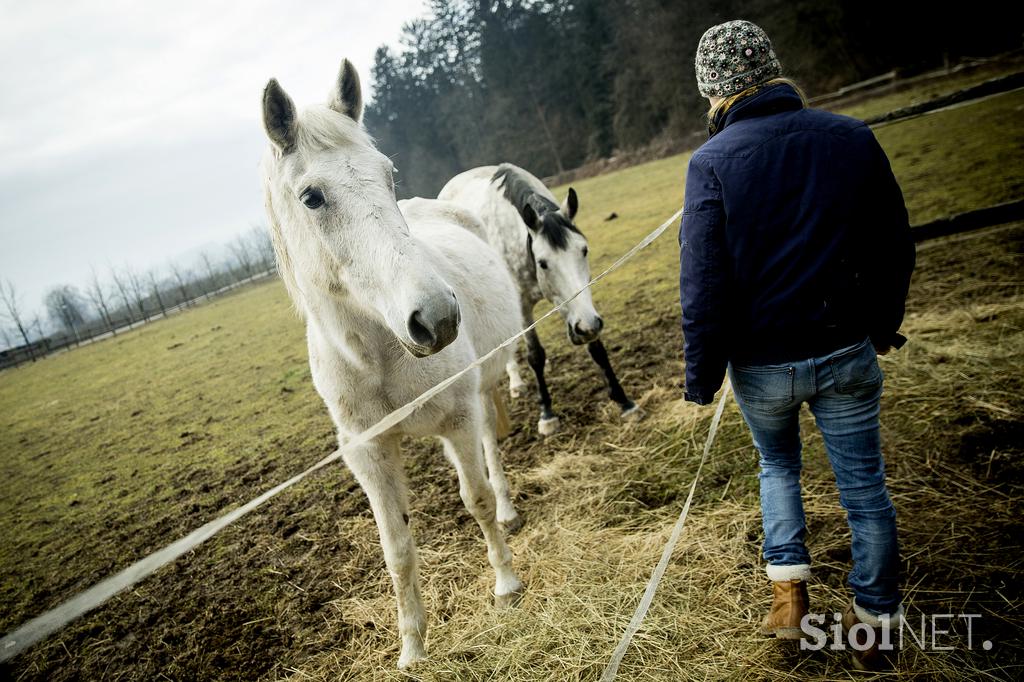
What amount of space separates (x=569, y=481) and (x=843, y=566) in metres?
1.82

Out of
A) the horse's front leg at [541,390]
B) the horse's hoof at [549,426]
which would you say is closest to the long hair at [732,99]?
the horse's front leg at [541,390]

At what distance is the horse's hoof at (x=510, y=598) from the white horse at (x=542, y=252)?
178 cm

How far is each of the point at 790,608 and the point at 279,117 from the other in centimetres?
281

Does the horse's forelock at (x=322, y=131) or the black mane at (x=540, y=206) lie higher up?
the horse's forelock at (x=322, y=131)

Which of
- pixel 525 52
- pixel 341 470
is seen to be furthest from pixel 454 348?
pixel 525 52

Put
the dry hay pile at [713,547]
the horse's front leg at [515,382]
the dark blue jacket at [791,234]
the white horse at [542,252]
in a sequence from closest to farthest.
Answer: the dark blue jacket at [791,234] < the dry hay pile at [713,547] < the white horse at [542,252] < the horse's front leg at [515,382]

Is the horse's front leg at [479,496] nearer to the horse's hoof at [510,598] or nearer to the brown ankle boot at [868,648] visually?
the horse's hoof at [510,598]

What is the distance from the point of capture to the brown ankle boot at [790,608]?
199 cm

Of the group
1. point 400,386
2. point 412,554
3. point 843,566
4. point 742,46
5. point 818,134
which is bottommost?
point 843,566

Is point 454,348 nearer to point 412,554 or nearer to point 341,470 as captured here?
point 412,554

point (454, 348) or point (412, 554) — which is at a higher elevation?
point (454, 348)

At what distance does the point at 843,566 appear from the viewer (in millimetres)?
2350

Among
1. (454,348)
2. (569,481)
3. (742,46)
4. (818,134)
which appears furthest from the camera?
(569,481)

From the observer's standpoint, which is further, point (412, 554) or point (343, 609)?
point (343, 609)
